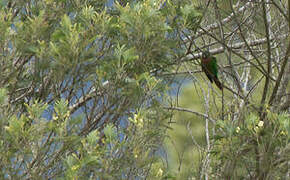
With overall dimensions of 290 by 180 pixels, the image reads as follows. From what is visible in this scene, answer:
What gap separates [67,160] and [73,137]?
0.17 meters

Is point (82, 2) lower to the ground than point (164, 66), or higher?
higher

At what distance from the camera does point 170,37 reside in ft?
10.9

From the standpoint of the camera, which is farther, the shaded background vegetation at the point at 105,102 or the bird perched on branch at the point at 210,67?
the bird perched on branch at the point at 210,67

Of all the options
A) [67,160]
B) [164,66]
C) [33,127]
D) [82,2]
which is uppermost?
[82,2]

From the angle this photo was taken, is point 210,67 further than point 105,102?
Yes

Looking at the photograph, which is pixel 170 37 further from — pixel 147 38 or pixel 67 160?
pixel 67 160

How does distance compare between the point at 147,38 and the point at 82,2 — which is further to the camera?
the point at 82,2

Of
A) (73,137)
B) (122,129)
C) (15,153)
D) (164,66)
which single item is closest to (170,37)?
(164,66)

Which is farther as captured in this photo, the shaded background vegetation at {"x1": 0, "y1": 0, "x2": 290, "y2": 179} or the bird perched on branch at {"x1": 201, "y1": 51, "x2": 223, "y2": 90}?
the bird perched on branch at {"x1": 201, "y1": 51, "x2": 223, "y2": 90}

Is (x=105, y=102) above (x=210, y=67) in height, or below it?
below

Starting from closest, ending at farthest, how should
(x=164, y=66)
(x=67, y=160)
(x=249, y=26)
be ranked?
(x=67, y=160) → (x=164, y=66) → (x=249, y=26)

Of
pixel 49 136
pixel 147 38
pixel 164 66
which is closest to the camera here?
pixel 49 136

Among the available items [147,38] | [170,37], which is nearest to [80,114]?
[147,38]

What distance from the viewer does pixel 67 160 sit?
2.57 meters
